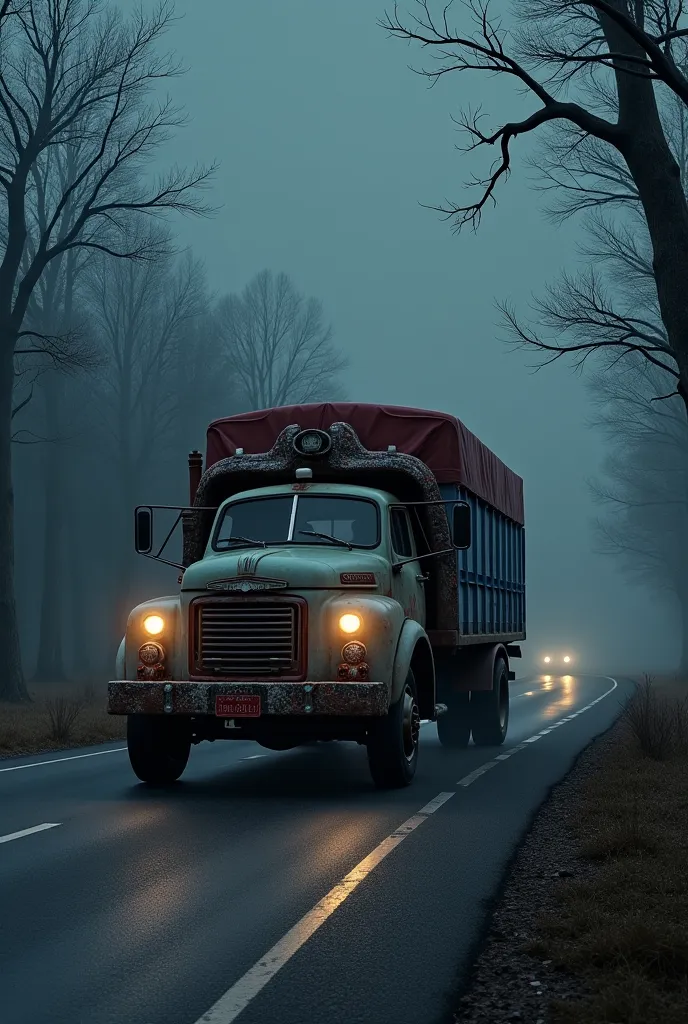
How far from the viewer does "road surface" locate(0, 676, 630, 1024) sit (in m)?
5.16

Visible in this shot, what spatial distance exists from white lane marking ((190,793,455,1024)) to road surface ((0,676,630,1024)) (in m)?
0.01

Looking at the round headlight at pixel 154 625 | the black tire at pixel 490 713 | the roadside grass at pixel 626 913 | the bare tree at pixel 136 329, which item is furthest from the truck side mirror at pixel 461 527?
the bare tree at pixel 136 329

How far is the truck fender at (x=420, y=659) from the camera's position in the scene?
11.5m

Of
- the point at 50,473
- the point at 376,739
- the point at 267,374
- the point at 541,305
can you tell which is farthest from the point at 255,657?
the point at 267,374

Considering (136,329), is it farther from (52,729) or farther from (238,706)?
(238,706)

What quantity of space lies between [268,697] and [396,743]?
4.34 feet

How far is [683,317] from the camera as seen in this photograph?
14.5 meters

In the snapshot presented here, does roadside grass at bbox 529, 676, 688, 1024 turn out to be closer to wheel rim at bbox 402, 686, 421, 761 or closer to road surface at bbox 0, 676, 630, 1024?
road surface at bbox 0, 676, 630, 1024

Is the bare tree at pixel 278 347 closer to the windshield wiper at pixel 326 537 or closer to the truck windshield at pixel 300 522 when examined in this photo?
the truck windshield at pixel 300 522

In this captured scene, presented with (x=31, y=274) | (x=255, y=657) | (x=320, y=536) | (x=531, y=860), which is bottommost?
(x=531, y=860)

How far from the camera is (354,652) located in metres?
10.8

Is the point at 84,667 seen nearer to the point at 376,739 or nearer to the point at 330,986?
the point at 376,739

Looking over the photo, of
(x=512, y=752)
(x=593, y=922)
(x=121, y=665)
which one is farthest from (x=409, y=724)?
(x=593, y=922)

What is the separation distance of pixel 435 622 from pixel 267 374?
36586mm
